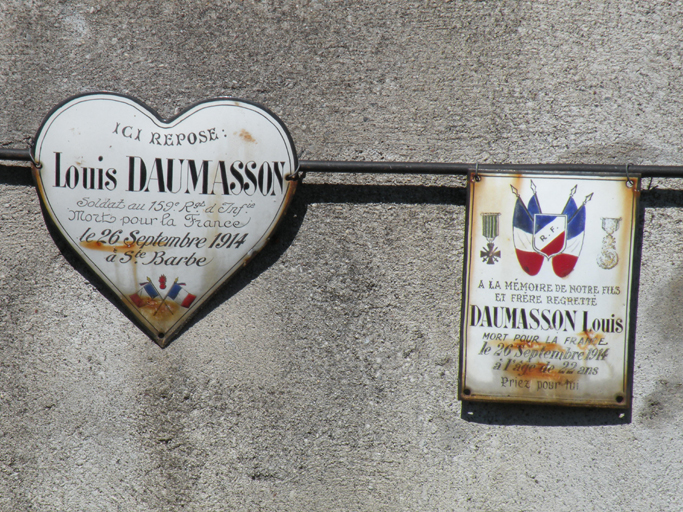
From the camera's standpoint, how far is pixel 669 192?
5.65 feet

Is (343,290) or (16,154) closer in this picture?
(16,154)

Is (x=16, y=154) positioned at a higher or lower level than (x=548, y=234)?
higher

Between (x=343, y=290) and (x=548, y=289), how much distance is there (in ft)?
2.22

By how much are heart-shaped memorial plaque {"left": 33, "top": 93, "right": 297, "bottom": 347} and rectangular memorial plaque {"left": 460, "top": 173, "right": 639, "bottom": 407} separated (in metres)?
0.70

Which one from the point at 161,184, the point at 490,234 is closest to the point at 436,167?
the point at 490,234

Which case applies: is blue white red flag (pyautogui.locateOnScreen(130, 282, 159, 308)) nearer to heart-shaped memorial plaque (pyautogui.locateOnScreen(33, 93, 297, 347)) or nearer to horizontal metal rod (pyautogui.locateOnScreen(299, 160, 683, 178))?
heart-shaped memorial plaque (pyautogui.locateOnScreen(33, 93, 297, 347))

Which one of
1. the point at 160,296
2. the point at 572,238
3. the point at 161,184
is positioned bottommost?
the point at 160,296

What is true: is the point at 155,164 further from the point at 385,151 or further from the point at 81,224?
the point at 385,151

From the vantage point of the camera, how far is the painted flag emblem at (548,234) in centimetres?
164

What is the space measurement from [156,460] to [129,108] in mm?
1195

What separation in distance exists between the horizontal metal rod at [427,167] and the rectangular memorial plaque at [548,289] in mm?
30

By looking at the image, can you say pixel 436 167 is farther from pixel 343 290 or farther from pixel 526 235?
pixel 343 290

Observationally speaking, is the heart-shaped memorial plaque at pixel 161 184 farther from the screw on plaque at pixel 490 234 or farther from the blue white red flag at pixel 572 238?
the blue white red flag at pixel 572 238

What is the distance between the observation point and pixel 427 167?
5.40 ft
